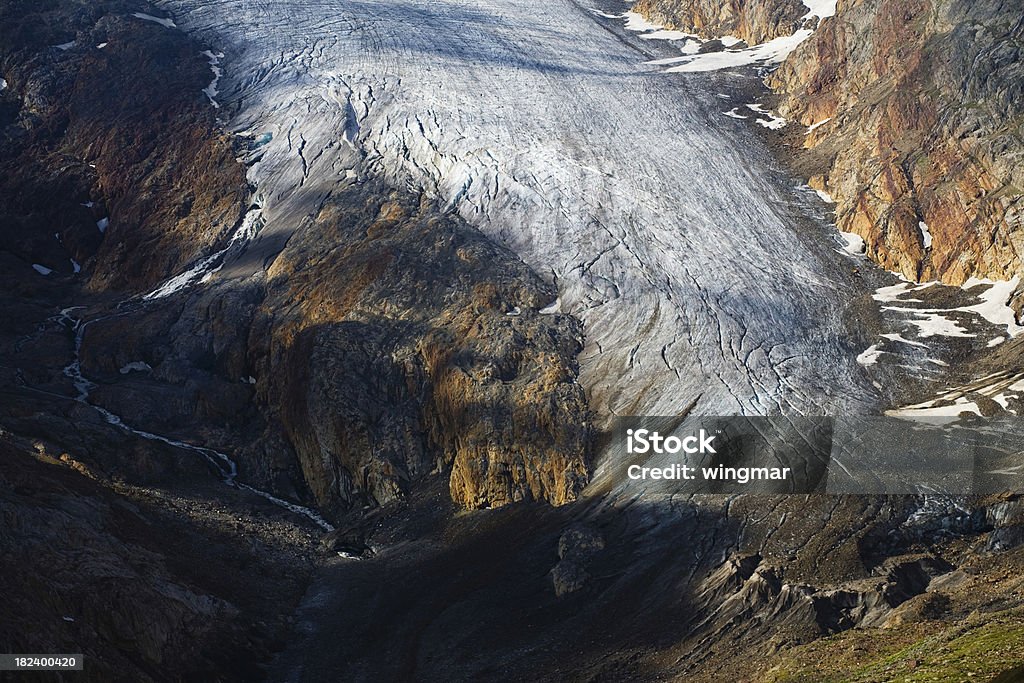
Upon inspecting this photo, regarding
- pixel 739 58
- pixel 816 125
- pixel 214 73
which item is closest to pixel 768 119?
pixel 816 125

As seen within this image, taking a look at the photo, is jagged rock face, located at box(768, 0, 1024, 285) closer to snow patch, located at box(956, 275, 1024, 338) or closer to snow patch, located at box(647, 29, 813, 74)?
snow patch, located at box(956, 275, 1024, 338)

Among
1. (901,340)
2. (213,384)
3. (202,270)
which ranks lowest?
(213,384)

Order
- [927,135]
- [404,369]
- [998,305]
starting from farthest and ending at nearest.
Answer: [927,135] → [404,369] → [998,305]

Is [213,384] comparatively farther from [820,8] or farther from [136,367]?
[820,8]

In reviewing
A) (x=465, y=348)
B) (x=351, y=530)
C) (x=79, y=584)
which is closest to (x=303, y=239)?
(x=465, y=348)

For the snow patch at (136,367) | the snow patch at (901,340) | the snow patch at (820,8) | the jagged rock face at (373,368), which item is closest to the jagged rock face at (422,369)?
the jagged rock face at (373,368)

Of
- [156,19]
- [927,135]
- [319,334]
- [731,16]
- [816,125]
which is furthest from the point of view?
[731,16]
